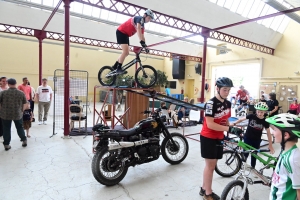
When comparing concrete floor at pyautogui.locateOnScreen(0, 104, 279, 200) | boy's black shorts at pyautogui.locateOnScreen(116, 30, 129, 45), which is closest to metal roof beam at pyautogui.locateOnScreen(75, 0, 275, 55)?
boy's black shorts at pyautogui.locateOnScreen(116, 30, 129, 45)

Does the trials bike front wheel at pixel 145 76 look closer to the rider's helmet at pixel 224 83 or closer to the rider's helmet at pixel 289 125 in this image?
the rider's helmet at pixel 224 83

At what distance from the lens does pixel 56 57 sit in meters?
15.1

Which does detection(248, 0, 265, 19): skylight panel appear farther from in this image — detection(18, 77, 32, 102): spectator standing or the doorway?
detection(18, 77, 32, 102): spectator standing

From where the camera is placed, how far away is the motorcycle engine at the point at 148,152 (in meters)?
3.06

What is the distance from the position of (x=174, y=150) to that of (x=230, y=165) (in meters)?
0.95

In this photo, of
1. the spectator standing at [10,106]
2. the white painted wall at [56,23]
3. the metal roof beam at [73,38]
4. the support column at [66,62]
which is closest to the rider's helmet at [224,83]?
the spectator standing at [10,106]

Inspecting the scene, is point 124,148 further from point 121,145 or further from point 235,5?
point 235,5

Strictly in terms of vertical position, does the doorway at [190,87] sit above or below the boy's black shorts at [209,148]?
above

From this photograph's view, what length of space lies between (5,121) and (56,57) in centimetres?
1248

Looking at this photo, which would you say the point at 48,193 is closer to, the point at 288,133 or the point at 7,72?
the point at 288,133

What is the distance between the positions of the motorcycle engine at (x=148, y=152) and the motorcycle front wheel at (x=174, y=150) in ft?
0.78

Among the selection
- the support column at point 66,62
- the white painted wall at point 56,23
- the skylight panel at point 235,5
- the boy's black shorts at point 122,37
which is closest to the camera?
the boy's black shorts at point 122,37

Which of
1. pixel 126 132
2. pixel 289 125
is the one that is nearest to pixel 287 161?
Answer: pixel 289 125

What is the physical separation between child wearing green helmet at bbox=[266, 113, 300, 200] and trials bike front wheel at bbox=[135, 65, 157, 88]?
9.61 feet
